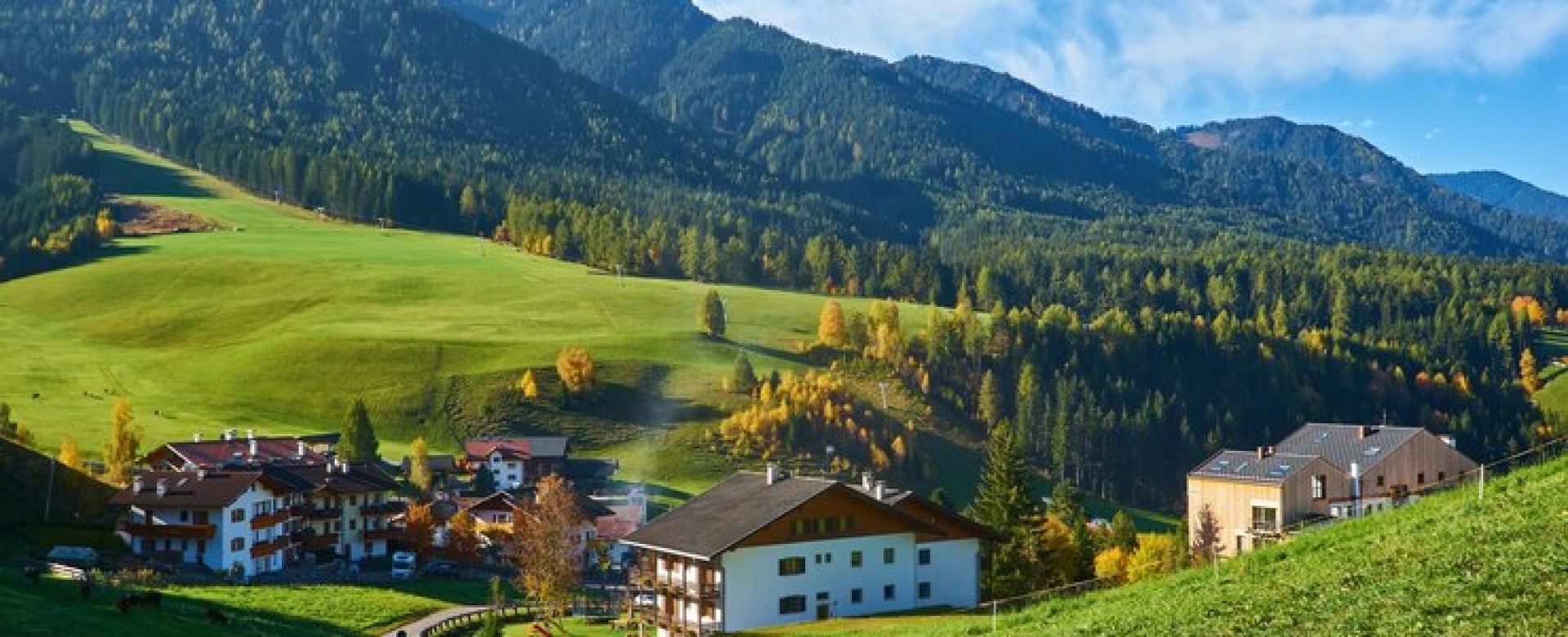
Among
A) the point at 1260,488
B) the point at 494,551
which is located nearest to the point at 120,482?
the point at 494,551

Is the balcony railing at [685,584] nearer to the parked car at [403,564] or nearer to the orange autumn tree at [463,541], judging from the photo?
the parked car at [403,564]

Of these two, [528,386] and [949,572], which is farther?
[528,386]

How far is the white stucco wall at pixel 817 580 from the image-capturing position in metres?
62.8

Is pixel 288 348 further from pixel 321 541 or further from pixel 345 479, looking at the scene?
pixel 321 541

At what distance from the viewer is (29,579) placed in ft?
178

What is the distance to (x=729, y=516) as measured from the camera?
6656 cm

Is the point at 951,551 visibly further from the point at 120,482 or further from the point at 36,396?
the point at 36,396

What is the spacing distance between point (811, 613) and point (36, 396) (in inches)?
4344

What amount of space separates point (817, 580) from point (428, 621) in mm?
25241

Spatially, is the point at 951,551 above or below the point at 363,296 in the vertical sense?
below

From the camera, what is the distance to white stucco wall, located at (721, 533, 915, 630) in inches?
2473

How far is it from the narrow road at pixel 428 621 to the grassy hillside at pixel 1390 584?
119ft

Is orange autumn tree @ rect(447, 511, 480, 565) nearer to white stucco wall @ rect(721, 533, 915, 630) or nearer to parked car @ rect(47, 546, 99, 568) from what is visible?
parked car @ rect(47, 546, 99, 568)

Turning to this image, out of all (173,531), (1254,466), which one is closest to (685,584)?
(1254,466)
